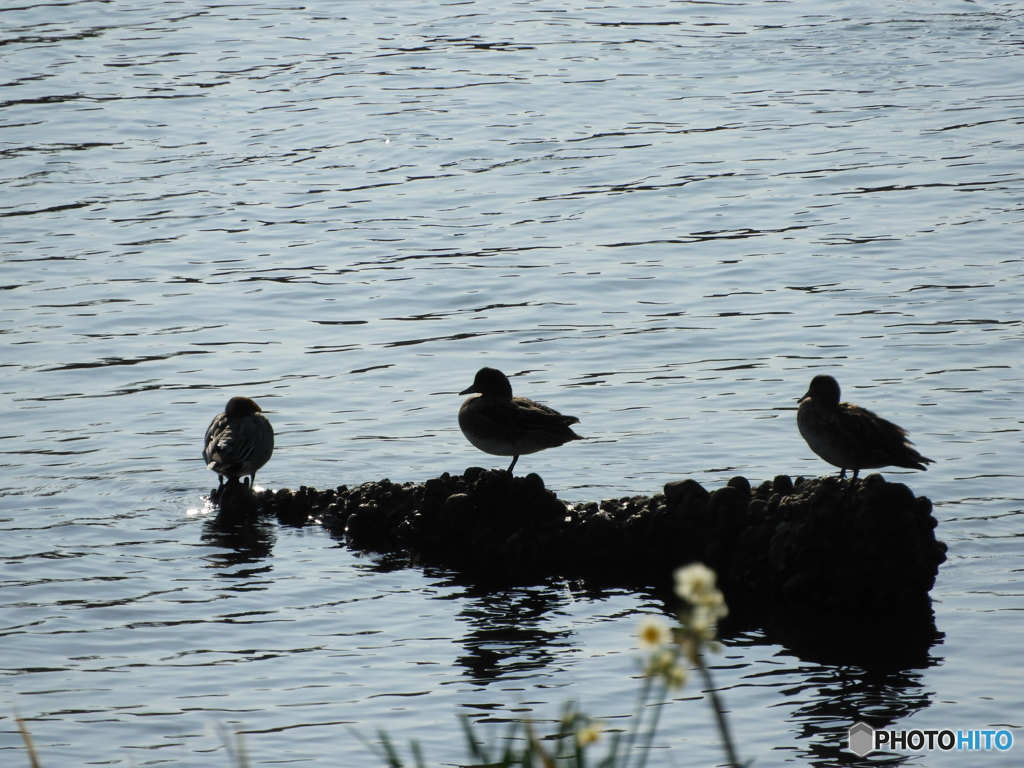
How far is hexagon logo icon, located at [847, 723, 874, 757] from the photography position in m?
7.28

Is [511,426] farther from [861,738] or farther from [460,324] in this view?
[460,324]

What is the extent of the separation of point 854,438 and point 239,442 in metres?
4.73

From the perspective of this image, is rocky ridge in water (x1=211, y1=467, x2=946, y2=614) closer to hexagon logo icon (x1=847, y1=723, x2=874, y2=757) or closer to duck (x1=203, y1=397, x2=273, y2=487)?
Answer: duck (x1=203, y1=397, x2=273, y2=487)

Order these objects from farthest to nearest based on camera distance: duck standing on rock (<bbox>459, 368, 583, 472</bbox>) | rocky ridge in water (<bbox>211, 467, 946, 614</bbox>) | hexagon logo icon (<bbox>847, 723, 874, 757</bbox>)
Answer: duck standing on rock (<bbox>459, 368, 583, 472</bbox>) < rocky ridge in water (<bbox>211, 467, 946, 614</bbox>) < hexagon logo icon (<bbox>847, 723, 874, 757</bbox>)

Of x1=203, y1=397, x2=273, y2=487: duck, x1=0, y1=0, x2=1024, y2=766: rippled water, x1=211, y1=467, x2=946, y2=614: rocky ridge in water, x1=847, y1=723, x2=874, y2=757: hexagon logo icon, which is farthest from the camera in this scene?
x1=203, y1=397, x2=273, y2=487: duck

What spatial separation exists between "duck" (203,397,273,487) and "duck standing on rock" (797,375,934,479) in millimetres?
4326

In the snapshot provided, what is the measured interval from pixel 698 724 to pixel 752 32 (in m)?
25.2

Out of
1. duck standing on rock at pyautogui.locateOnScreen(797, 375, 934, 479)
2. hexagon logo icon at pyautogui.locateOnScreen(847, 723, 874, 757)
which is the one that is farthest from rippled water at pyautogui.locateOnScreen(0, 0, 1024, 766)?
duck standing on rock at pyautogui.locateOnScreen(797, 375, 934, 479)

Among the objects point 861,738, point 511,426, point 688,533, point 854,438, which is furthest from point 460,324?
point 861,738

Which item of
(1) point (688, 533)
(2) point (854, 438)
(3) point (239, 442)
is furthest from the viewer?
(3) point (239, 442)

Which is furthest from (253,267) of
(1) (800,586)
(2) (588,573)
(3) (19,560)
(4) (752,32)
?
(4) (752,32)

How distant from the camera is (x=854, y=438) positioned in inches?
344

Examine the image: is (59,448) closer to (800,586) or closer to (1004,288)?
(800,586)

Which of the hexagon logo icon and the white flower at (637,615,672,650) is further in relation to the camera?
the hexagon logo icon
